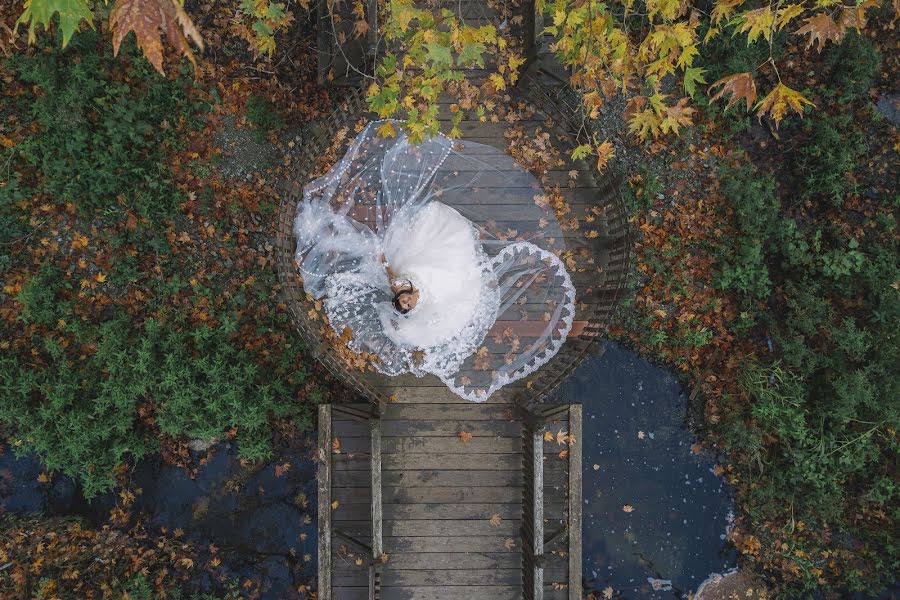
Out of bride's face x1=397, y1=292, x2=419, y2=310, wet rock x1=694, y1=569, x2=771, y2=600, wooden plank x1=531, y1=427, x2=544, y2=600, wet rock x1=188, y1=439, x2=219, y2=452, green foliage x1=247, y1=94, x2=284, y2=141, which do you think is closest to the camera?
bride's face x1=397, y1=292, x2=419, y2=310

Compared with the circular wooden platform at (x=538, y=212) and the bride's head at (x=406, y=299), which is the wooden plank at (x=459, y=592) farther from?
the bride's head at (x=406, y=299)

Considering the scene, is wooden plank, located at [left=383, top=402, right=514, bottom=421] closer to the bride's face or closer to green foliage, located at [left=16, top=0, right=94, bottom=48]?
the bride's face

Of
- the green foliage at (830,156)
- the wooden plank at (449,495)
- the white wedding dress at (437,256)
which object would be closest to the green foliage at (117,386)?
the white wedding dress at (437,256)

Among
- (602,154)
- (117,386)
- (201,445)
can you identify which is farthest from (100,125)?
(602,154)

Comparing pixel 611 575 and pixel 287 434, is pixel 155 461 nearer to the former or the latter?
pixel 287 434

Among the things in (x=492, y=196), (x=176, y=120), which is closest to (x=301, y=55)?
(x=176, y=120)

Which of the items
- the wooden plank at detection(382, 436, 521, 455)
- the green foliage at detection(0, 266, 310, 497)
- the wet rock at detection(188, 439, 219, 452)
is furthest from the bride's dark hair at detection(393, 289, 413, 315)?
the wet rock at detection(188, 439, 219, 452)
